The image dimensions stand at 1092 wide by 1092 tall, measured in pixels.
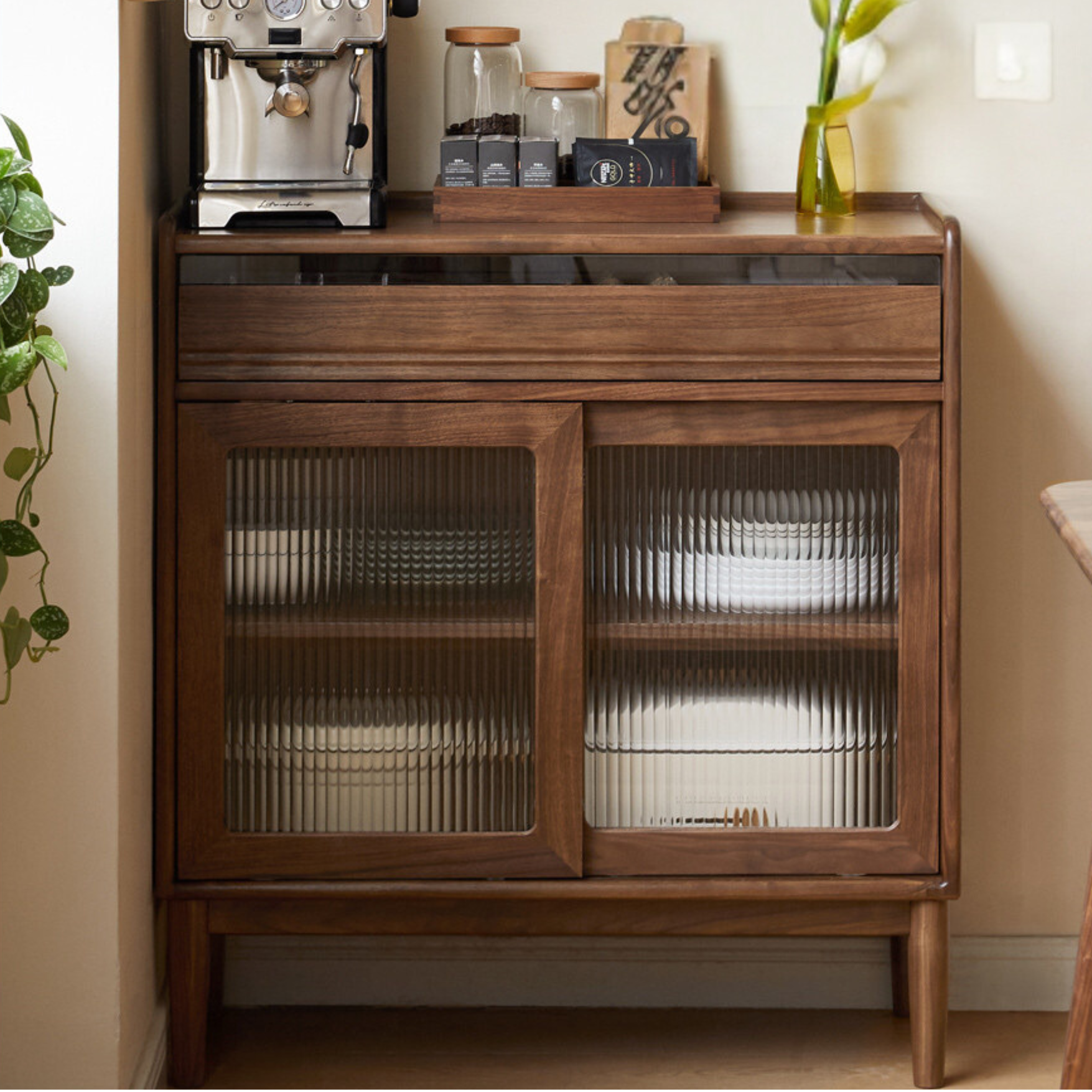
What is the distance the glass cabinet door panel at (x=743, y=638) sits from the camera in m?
1.99

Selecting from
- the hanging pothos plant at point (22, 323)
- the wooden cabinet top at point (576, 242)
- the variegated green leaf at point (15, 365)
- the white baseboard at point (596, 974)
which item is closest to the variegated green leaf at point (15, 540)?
the hanging pothos plant at point (22, 323)

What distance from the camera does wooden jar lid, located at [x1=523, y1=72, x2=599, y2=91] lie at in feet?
7.00

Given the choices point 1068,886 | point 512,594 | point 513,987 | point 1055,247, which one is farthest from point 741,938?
point 1055,247

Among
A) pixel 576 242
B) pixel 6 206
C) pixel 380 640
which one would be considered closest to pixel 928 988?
pixel 380 640

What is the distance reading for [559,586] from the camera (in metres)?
1.98

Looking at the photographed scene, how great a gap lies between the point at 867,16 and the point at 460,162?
65cm

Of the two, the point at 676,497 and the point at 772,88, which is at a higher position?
the point at 772,88

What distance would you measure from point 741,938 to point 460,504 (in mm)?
939

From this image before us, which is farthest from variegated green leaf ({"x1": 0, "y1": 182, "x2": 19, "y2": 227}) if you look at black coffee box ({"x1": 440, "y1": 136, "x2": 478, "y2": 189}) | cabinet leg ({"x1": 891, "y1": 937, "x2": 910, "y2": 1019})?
cabinet leg ({"x1": 891, "y1": 937, "x2": 910, "y2": 1019})

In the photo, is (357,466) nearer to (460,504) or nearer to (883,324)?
(460,504)

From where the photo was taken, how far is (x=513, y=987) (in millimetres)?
2404

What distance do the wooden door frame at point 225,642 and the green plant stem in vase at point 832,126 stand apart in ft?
1.85

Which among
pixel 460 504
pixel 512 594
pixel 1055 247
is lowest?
pixel 512 594

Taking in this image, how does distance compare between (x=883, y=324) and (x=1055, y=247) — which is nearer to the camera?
(x=883, y=324)
